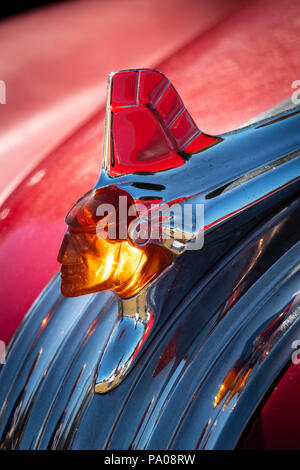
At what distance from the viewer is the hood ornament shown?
49 centimetres

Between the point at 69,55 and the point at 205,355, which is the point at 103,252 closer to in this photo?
the point at 205,355

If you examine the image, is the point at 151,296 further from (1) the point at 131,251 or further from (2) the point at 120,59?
(2) the point at 120,59

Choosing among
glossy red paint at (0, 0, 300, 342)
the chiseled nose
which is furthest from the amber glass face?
glossy red paint at (0, 0, 300, 342)

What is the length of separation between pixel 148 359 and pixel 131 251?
0.36 ft

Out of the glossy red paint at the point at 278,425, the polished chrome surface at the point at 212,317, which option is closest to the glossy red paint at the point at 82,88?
the polished chrome surface at the point at 212,317

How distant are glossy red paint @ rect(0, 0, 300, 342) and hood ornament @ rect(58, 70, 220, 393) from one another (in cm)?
2

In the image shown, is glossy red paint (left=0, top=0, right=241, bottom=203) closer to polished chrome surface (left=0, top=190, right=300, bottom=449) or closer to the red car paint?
the red car paint

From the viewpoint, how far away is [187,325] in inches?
21.4

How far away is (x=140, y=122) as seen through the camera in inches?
19.7

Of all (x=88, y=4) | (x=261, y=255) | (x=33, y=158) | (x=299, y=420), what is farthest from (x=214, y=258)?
(x=88, y=4)

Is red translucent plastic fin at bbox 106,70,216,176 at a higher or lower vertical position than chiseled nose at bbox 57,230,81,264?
higher

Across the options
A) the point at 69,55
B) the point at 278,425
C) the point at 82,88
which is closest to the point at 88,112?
the point at 82,88

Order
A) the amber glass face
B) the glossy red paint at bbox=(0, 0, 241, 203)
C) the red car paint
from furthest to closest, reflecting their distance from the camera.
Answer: the glossy red paint at bbox=(0, 0, 241, 203)
the red car paint
the amber glass face

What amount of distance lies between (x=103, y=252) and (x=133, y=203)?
51mm
